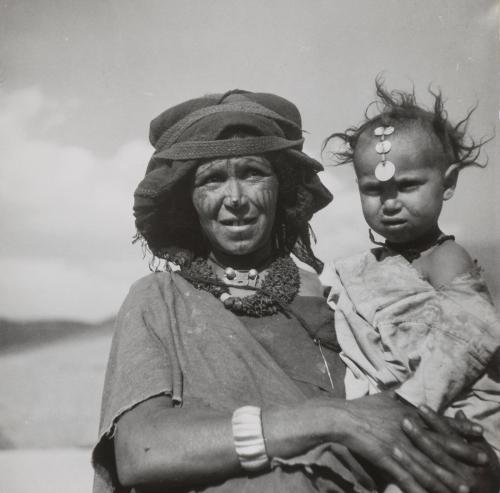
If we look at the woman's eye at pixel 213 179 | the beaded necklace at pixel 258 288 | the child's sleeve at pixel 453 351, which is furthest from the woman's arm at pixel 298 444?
the woman's eye at pixel 213 179

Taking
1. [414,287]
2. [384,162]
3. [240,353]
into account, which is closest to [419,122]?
[384,162]

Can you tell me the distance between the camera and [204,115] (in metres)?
3.00

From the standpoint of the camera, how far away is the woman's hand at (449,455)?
2178mm

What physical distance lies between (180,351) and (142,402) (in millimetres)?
279

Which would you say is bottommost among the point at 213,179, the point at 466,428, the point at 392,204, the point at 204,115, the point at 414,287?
the point at 466,428

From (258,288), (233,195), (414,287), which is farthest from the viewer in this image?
(258,288)

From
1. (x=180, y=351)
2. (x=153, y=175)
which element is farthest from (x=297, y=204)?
(x=180, y=351)

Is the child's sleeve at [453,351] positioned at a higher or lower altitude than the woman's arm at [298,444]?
higher

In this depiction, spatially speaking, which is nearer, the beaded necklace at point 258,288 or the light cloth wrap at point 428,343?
the light cloth wrap at point 428,343

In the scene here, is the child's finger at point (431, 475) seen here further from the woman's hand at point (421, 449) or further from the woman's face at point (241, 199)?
the woman's face at point (241, 199)

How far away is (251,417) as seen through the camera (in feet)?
7.32

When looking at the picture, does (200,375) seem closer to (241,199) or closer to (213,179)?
(241,199)

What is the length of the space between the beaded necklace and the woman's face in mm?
143

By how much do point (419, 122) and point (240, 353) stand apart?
1.09 meters
